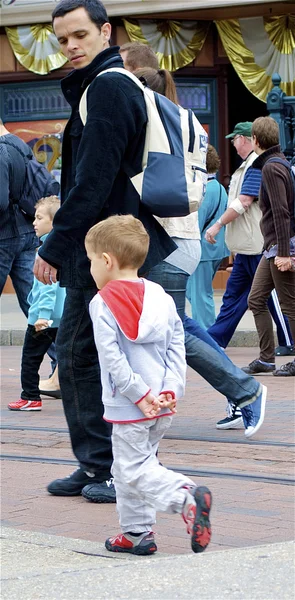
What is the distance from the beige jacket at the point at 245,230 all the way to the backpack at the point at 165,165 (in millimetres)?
4679

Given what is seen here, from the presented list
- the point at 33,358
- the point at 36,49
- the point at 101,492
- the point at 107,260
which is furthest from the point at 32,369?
the point at 36,49

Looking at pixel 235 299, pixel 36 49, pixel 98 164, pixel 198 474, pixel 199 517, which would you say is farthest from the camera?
pixel 36 49

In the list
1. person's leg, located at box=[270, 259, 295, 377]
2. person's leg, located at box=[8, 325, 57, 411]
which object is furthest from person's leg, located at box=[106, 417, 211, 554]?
person's leg, located at box=[270, 259, 295, 377]

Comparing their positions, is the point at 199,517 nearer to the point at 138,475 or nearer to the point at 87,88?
the point at 138,475

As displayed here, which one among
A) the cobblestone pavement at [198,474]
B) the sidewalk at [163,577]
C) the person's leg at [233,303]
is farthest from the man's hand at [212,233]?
the sidewalk at [163,577]

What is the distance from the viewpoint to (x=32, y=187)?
Answer: 342 inches

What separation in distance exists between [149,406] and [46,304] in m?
3.85

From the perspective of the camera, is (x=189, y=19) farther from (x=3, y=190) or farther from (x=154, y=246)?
(x=154, y=246)

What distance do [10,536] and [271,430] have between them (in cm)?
259

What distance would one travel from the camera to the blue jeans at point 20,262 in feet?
28.4

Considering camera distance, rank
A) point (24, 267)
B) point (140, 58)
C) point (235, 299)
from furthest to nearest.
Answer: point (235, 299) < point (24, 267) < point (140, 58)

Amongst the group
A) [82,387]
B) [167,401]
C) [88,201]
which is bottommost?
[82,387]

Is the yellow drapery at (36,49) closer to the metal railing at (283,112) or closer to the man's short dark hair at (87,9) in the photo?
the metal railing at (283,112)

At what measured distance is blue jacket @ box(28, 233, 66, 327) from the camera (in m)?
7.78
